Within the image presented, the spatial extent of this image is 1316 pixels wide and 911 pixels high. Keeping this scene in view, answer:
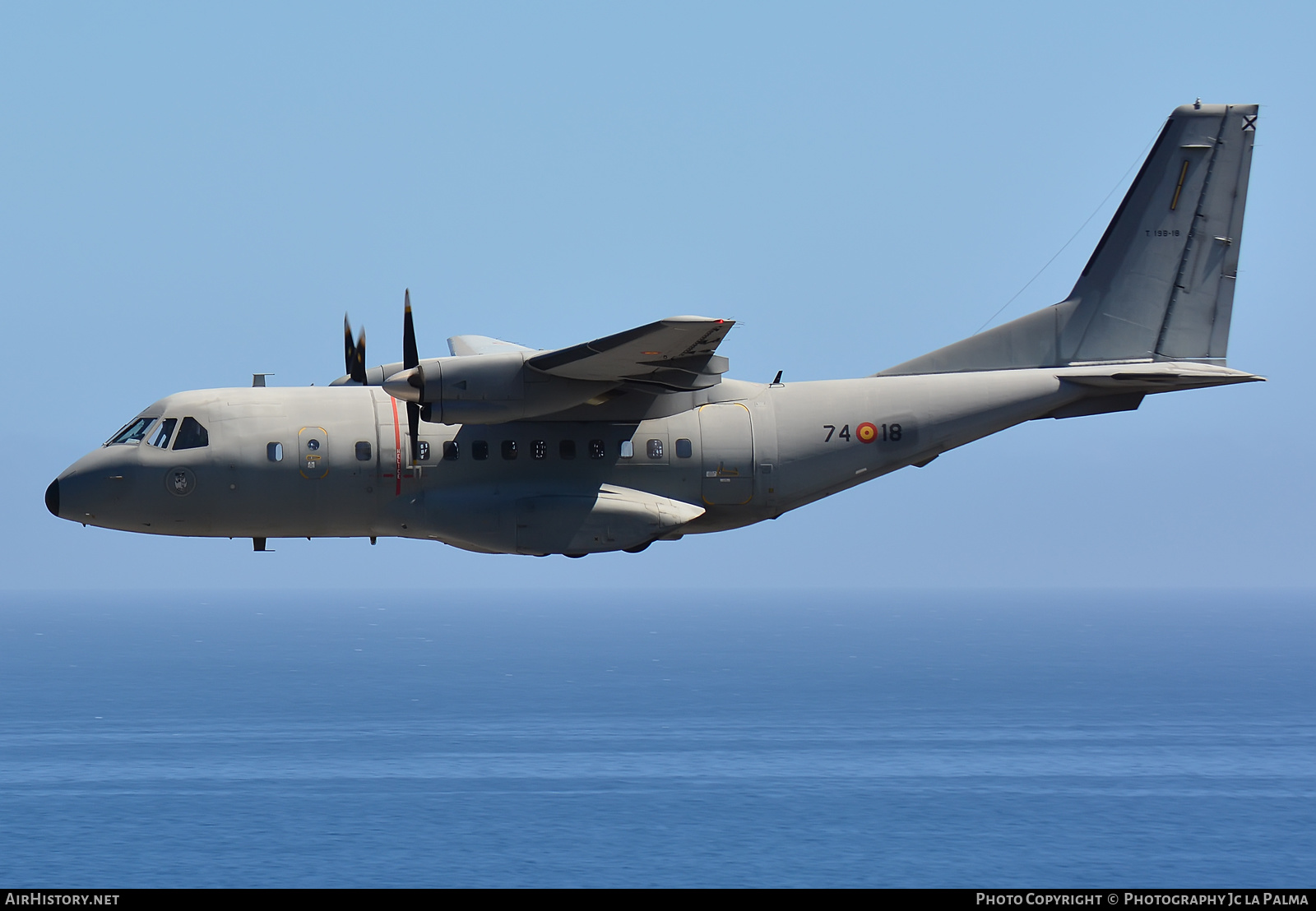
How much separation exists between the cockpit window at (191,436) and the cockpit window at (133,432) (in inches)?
27.7

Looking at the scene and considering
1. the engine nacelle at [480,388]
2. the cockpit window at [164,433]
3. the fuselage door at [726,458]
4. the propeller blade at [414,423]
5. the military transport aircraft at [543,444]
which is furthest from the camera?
the fuselage door at [726,458]

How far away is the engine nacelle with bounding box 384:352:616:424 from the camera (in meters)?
19.6

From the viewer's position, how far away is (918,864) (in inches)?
2598

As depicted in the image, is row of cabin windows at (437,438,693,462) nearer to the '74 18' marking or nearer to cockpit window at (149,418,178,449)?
the '74 18' marking

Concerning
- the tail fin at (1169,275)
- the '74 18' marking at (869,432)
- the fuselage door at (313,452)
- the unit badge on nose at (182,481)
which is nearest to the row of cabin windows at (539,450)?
the fuselage door at (313,452)

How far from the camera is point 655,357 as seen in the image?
19.5 metres

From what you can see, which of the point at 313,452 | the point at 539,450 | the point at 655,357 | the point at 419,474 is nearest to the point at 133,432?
the point at 313,452

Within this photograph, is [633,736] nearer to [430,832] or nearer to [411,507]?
[430,832]

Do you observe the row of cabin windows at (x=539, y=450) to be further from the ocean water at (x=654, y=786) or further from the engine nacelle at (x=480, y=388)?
the ocean water at (x=654, y=786)

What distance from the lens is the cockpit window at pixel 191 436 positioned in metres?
21.1

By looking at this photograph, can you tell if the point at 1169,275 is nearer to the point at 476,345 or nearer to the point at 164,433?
the point at 476,345

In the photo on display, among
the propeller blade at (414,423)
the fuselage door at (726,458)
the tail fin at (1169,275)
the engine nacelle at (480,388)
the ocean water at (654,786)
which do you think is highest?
the tail fin at (1169,275)

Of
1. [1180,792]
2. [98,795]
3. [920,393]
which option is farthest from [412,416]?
[1180,792]
